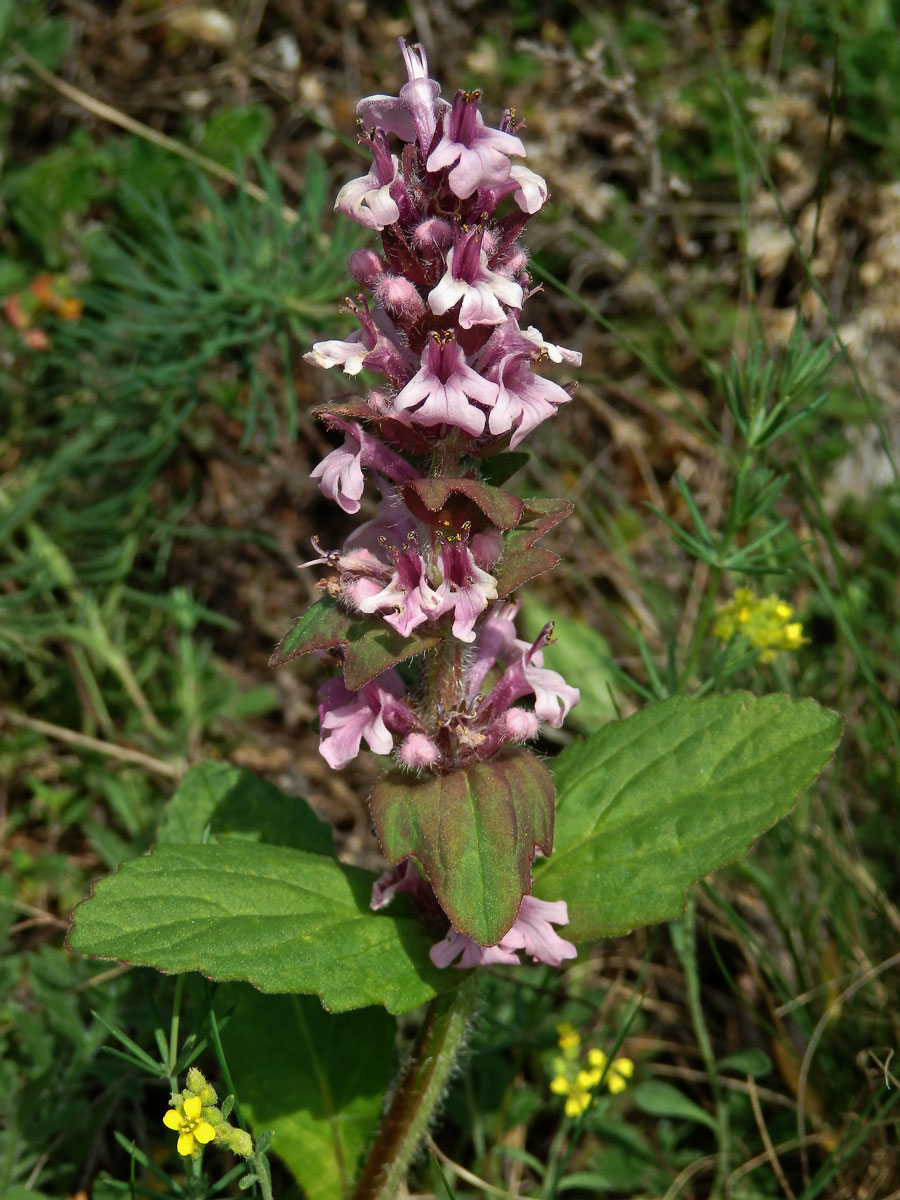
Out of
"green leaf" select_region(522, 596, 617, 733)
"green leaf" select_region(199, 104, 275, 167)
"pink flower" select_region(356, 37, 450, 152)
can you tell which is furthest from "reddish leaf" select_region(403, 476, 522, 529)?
"green leaf" select_region(199, 104, 275, 167)

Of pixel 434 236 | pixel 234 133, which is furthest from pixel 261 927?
pixel 234 133

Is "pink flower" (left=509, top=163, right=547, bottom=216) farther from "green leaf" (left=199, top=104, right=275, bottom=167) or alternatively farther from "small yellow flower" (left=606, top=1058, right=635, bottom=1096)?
"green leaf" (left=199, top=104, right=275, bottom=167)

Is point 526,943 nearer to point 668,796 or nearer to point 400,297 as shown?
point 668,796

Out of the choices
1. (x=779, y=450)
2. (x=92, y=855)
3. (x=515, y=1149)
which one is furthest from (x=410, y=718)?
(x=779, y=450)

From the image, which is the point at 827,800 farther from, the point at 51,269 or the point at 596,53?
the point at 51,269

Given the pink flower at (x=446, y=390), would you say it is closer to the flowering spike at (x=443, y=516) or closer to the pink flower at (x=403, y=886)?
the flowering spike at (x=443, y=516)

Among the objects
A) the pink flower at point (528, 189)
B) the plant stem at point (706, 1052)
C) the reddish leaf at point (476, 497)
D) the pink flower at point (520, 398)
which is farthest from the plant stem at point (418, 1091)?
the pink flower at point (528, 189)
